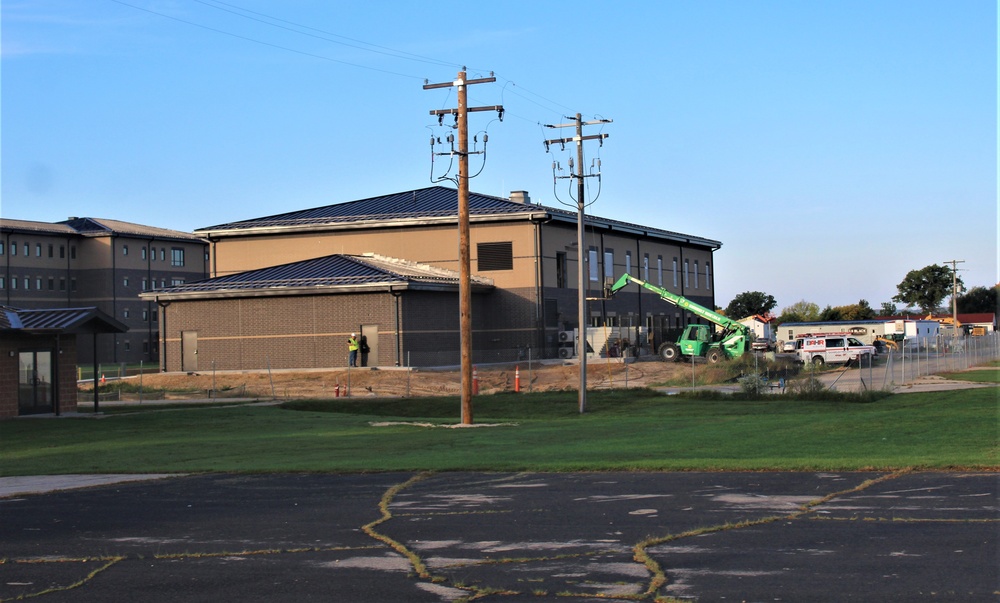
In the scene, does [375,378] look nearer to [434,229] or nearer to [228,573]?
[434,229]

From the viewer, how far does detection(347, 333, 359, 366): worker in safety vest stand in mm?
51000

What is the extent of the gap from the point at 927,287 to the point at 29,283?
10958 centimetres

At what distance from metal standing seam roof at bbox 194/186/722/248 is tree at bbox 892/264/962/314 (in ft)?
285

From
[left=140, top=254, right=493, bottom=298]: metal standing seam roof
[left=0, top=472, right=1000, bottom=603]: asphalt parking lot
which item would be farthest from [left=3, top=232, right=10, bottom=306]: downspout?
[left=0, top=472, right=1000, bottom=603]: asphalt parking lot

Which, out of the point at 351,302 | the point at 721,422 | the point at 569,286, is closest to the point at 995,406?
the point at 721,422

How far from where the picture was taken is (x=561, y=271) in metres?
62.0

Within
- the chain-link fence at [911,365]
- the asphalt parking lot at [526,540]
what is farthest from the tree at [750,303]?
the asphalt parking lot at [526,540]

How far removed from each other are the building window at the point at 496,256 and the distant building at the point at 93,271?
43.7 metres

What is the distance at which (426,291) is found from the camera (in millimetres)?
52875

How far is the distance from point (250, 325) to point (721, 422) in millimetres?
32782

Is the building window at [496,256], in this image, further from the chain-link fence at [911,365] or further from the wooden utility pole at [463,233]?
the wooden utility pole at [463,233]

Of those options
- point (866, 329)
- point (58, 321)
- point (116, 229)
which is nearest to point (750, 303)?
point (866, 329)

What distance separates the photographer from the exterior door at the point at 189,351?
55.4m

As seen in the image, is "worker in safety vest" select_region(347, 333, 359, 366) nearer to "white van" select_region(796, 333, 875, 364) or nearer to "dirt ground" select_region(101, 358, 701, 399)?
"dirt ground" select_region(101, 358, 701, 399)
